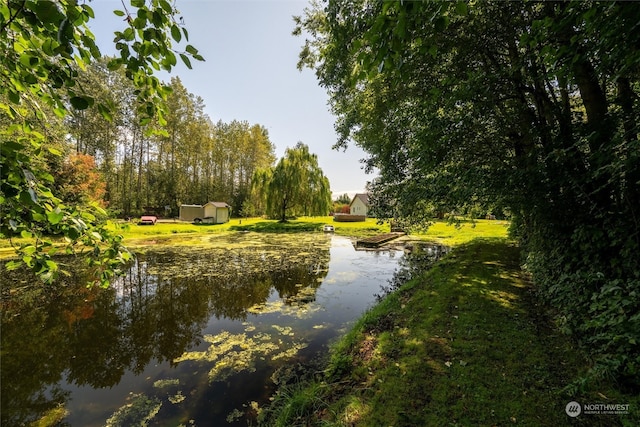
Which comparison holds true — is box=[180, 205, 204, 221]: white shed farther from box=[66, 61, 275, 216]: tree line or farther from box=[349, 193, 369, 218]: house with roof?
box=[349, 193, 369, 218]: house with roof

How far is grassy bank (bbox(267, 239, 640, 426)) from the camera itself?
253 cm

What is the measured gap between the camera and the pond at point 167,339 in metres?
3.56

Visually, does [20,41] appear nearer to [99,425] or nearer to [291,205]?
[99,425]

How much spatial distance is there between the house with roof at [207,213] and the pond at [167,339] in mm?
19176

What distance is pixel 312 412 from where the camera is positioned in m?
3.07

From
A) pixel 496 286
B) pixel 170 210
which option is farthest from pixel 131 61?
pixel 170 210

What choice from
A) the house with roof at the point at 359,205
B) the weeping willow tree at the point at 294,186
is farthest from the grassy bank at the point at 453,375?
the house with roof at the point at 359,205

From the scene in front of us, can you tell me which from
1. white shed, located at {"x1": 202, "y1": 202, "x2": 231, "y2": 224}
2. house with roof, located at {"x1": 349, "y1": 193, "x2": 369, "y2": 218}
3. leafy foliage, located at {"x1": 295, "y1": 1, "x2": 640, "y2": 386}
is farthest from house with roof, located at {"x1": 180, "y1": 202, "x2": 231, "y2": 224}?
leafy foliage, located at {"x1": 295, "y1": 1, "x2": 640, "y2": 386}

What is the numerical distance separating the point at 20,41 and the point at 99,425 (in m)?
4.21

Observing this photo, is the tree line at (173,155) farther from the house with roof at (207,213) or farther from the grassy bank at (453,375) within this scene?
the grassy bank at (453,375)

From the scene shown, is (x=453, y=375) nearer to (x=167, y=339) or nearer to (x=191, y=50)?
(x=191, y=50)

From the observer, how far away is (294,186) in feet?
82.1

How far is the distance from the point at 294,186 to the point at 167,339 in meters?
20.5

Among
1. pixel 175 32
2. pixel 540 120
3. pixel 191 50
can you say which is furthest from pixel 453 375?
pixel 540 120
